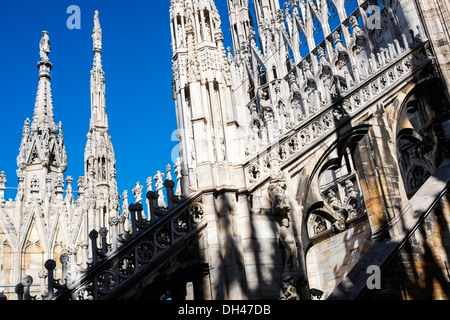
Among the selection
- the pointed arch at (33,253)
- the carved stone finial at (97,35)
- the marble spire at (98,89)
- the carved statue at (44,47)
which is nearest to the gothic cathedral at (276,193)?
the pointed arch at (33,253)

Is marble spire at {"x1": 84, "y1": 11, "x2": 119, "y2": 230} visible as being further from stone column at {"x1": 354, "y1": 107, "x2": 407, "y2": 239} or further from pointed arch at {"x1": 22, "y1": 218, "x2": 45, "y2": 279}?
stone column at {"x1": 354, "y1": 107, "x2": 407, "y2": 239}

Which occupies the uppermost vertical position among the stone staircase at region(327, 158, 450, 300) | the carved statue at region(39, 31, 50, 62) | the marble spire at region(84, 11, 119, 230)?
the carved statue at region(39, 31, 50, 62)

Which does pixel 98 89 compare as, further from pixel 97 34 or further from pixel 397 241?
pixel 397 241

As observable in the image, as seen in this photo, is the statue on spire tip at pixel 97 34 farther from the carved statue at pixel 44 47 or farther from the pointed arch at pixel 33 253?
the pointed arch at pixel 33 253

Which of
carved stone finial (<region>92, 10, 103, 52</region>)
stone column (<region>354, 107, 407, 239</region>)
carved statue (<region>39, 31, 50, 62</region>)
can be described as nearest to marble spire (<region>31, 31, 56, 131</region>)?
carved statue (<region>39, 31, 50, 62</region>)

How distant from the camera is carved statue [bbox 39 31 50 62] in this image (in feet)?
87.6

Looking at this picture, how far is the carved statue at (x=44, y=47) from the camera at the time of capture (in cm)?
2669

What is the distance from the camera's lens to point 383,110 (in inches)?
422

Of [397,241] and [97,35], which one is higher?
[97,35]

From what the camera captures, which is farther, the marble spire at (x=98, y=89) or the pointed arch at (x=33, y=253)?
the marble spire at (x=98, y=89)

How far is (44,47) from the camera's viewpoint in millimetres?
26922

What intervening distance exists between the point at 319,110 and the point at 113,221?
4.46m

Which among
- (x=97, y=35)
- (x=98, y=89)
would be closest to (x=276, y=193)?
(x=98, y=89)
